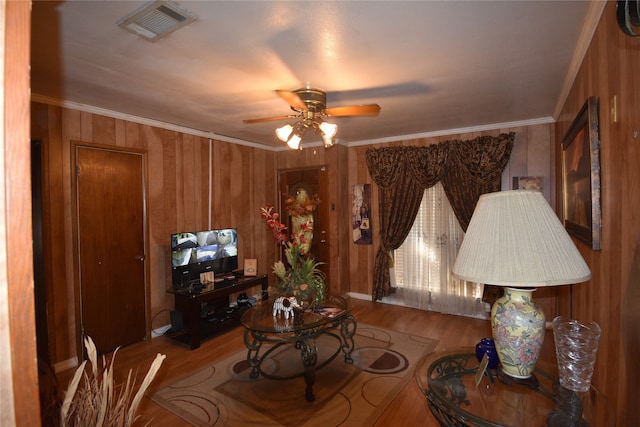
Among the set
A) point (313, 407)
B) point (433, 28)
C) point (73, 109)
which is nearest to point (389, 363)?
point (313, 407)

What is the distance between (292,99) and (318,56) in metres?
0.35

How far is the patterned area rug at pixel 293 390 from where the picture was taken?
91.4 inches

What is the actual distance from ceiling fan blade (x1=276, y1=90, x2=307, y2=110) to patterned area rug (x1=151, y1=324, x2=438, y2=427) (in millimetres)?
2221

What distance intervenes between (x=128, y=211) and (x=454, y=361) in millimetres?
3444

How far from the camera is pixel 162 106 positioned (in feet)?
10.6

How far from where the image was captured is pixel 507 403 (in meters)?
1.27

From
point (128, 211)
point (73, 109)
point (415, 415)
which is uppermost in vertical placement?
point (73, 109)

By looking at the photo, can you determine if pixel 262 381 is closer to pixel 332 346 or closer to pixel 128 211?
pixel 332 346

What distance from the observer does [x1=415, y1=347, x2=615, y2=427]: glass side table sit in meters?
1.18

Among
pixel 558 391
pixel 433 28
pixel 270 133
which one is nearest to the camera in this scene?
pixel 558 391

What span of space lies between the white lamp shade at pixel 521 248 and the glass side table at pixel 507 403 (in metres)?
0.50

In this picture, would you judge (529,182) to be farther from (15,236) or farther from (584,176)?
(15,236)

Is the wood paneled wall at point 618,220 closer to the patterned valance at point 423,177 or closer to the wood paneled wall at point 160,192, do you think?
the patterned valance at point 423,177

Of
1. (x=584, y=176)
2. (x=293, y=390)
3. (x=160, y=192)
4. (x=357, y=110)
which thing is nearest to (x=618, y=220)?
(x=584, y=176)
